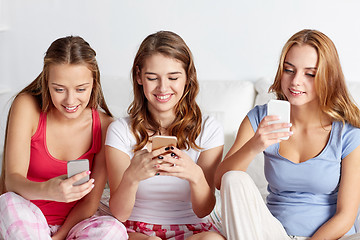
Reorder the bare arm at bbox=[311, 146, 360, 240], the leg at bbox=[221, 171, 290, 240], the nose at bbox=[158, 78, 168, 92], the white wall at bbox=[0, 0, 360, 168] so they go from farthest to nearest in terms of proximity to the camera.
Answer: the white wall at bbox=[0, 0, 360, 168]
the nose at bbox=[158, 78, 168, 92]
the bare arm at bbox=[311, 146, 360, 240]
the leg at bbox=[221, 171, 290, 240]

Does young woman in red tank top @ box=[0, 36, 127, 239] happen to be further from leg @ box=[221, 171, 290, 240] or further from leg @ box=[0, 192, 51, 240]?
leg @ box=[221, 171, 290, 240]

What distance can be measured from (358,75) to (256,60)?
1.79 ft

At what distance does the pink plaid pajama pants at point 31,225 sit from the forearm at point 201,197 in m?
0.26

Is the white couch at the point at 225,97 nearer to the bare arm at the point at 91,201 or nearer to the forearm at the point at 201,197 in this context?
the bare arm at the point at 91,201

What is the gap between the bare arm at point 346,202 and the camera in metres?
1.74

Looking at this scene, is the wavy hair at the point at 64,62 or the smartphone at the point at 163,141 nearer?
the smartphone at the point at 163,141

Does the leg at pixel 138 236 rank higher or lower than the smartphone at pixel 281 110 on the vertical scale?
lower

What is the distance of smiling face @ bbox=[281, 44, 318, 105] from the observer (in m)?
1.79

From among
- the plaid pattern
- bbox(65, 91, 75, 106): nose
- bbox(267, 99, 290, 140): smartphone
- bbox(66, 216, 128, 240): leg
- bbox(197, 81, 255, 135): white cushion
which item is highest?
bbox(267, 99, 290, 140): smartphone

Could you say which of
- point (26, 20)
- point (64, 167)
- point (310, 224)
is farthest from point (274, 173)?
point (26, 20)

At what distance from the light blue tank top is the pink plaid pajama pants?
582 mm

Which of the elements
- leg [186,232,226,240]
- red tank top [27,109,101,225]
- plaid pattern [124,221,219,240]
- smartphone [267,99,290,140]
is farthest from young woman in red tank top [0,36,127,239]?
smartphone [267,99,290,140]

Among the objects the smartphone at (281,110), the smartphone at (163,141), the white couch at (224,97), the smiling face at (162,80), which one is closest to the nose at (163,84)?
the smiling face at (162,80)

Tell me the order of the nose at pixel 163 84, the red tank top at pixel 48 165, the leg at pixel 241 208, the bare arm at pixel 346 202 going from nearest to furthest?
1. the leg at pixel 241 208
2. the bare arm at pixel 346 202
3. the nose at pixel 163 84
4. the red tank top at pixel 48 165
